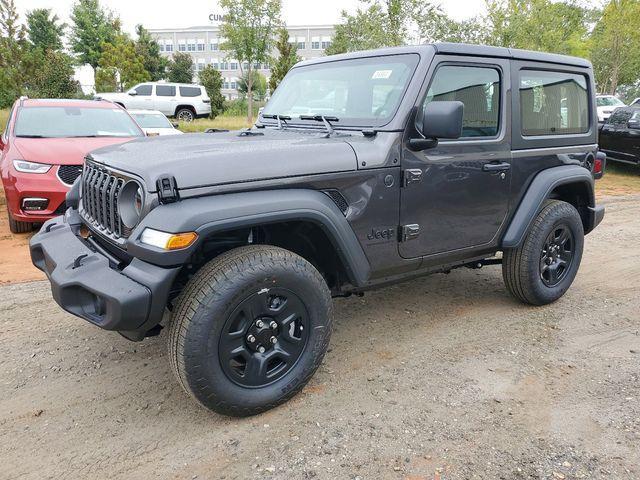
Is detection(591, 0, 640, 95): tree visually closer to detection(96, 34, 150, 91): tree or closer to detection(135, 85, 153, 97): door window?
detection(135, 85, 153, 97): door window

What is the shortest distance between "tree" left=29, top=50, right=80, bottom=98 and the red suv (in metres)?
17.8

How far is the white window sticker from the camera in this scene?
3324 mm

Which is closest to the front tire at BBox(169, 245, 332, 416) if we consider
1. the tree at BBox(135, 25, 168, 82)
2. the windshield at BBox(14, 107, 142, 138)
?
the windshield at BBox(14, 107, 142, 138)

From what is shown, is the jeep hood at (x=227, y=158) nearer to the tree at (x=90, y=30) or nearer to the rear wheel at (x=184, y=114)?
the rear wheel at (x=184, y=114)

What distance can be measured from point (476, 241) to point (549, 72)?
1.50 metres

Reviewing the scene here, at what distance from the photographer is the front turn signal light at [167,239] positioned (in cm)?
233

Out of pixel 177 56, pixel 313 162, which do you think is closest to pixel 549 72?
pixel 313 162

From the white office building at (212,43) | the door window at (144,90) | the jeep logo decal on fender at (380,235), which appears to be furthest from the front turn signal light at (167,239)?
the white office building at (212,43)

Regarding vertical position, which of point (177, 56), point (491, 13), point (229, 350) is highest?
point (177, 56)

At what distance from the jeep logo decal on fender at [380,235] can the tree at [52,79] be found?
77.2ft

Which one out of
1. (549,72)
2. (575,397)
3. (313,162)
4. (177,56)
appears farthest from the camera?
(177,56)

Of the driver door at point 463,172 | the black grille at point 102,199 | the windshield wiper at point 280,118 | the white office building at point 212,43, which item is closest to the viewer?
the black grille at point 102,199

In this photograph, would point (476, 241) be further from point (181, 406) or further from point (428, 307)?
point (181, 406)

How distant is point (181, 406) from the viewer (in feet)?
9.43
